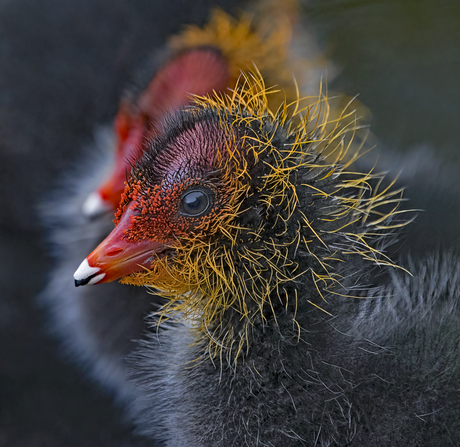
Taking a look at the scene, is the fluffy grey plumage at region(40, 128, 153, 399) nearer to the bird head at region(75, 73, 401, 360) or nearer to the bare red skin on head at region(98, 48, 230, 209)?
the bare red skin on head at region(98, 48, 230, 209)

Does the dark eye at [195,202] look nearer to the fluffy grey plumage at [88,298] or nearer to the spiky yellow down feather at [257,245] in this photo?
the spiky yellow down feather at [257,245]

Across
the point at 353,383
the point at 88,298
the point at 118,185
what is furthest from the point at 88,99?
the point at 353,383

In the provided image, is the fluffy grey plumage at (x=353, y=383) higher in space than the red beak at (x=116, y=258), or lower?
lower

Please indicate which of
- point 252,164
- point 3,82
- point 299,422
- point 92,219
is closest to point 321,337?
point 299,422

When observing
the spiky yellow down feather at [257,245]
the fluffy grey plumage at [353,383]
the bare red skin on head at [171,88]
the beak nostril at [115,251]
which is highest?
the bare red skin on head at [171,88]

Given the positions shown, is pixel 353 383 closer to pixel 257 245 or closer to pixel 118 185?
pixel 257 245

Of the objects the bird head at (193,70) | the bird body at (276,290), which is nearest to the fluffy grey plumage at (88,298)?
the bird head at (193,70)

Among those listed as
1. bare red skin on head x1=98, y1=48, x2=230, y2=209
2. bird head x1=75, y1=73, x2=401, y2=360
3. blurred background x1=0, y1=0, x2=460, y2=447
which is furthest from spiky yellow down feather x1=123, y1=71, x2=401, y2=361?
blurred background x1=0, y1=0, x2=460, y2=447
